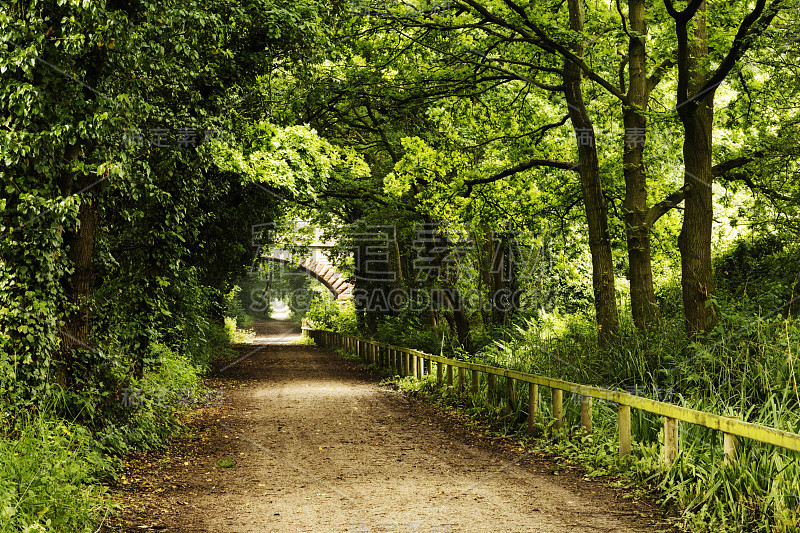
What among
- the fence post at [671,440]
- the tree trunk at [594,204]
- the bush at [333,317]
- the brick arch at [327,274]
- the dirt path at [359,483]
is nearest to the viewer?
the dirt path at [359,483]

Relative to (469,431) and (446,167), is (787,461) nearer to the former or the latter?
(469,431)

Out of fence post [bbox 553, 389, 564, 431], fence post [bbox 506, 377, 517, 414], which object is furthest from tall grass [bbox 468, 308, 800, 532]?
fence post [bbox 506, 377, 517, 414]

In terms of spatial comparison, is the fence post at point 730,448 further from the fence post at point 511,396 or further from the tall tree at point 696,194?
the fence post at point 511,396

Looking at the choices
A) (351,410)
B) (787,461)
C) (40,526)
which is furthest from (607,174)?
(40,526)

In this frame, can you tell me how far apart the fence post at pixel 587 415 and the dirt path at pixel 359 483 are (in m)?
0.67

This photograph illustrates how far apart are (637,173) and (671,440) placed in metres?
6.92

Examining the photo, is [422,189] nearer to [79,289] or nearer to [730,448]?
[79,289]

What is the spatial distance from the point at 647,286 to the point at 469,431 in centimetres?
391

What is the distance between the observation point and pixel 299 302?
78250 mm

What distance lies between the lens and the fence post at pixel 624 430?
7609 mm

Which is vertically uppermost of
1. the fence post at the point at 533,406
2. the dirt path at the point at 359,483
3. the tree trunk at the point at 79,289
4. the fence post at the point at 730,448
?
the tree trunk at the point at 79,289

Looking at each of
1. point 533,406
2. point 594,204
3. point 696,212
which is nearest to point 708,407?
point 533,406

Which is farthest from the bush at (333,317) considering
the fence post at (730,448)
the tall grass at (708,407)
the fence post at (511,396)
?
the fence post at (730,448)

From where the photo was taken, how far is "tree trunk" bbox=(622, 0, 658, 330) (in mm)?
12305
